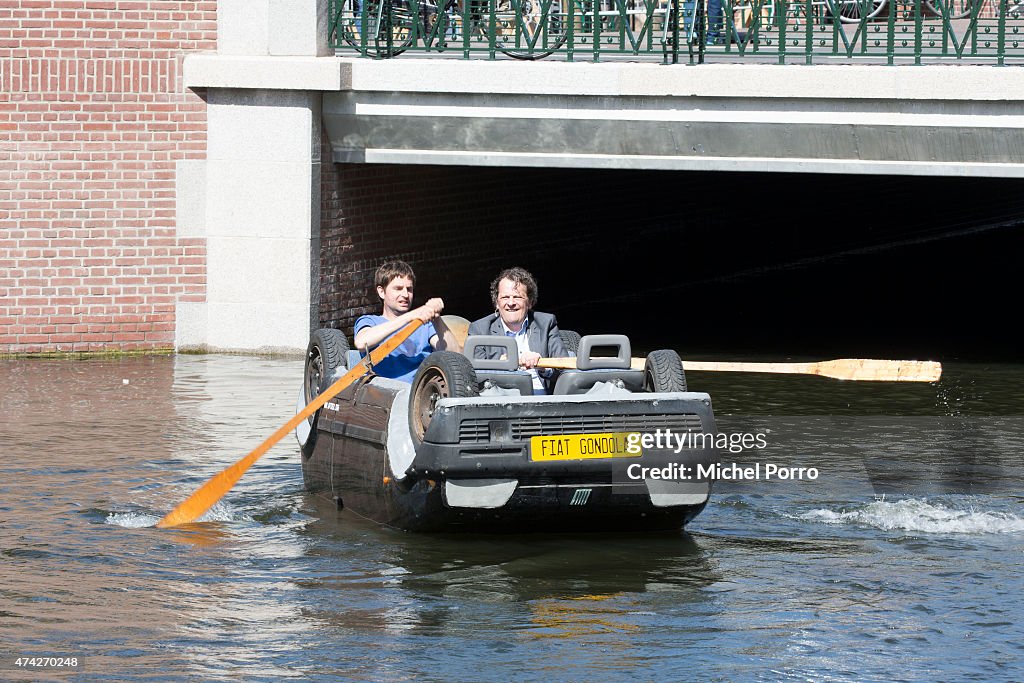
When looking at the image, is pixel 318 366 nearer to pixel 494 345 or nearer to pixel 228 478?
pixel 228 478

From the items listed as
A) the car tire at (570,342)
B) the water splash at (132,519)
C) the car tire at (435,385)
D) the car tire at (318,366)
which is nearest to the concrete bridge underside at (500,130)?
the car tire at (318,366)

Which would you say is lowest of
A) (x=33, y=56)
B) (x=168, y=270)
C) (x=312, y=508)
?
(x=312, y=508)

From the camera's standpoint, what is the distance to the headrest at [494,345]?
8.30 m

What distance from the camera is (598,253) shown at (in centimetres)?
2114

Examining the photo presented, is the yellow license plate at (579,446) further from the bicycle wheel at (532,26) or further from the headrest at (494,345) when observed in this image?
the bicycle wheel at (532,26)

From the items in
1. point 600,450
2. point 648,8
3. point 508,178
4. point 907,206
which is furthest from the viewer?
point 907,206

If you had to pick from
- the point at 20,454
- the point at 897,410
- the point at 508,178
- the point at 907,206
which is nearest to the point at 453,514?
the point at 20,454

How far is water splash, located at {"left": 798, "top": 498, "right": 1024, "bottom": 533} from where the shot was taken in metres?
8.63

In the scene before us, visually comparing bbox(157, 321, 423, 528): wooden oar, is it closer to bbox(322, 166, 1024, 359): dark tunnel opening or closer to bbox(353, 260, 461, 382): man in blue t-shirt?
bbox(353, 260, 461, 382): man in blue t-shirt

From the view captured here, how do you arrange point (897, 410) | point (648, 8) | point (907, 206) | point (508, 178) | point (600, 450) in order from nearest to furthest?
point (600, 450) → point (897, 410) → point (648, 8) → point (508, 178) → point (907, 206)

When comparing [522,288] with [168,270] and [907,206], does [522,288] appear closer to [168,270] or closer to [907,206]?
[168,270]

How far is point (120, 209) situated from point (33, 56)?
151 centimetres

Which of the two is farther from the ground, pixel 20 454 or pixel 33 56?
pixel 33 56

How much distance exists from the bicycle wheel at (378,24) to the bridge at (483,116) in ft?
0.11
